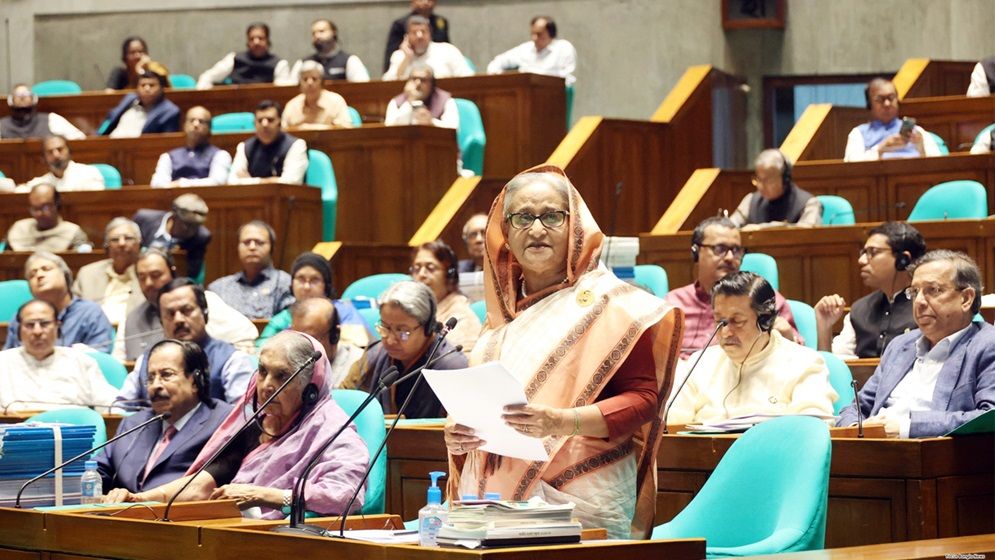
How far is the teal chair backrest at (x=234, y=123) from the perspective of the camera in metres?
8.99

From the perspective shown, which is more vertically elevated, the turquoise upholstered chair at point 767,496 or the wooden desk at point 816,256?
the wooden desk at point 816,256

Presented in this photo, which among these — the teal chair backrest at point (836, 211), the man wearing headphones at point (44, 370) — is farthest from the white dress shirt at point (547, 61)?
the man wearing headphones at point (44, 370)

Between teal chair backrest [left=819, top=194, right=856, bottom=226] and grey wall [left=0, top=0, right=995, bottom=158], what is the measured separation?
139 inches

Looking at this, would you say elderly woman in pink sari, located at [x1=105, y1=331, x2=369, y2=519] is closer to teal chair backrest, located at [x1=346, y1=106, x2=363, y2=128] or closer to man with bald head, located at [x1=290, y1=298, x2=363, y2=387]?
man with bald head, located at [x1=290, y1=298, x2=363, y2=387]

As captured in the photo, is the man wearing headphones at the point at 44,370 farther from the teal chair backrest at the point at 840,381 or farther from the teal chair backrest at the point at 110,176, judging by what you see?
the teal chair backrest at the point at 110,176

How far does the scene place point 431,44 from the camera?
30.1 ft

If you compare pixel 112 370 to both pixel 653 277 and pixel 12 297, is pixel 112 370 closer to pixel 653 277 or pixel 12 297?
pixel 12 297

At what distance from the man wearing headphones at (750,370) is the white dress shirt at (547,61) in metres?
5.23

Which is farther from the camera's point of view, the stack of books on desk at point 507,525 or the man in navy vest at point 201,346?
the man in navy vest at point 201,346

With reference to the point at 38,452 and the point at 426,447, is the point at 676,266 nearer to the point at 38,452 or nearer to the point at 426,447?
the point at 426,447

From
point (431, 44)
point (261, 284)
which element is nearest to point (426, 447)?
point (261, 284)

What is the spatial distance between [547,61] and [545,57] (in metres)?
0.05

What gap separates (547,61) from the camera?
9.40 metres

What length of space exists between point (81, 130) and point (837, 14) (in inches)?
194
